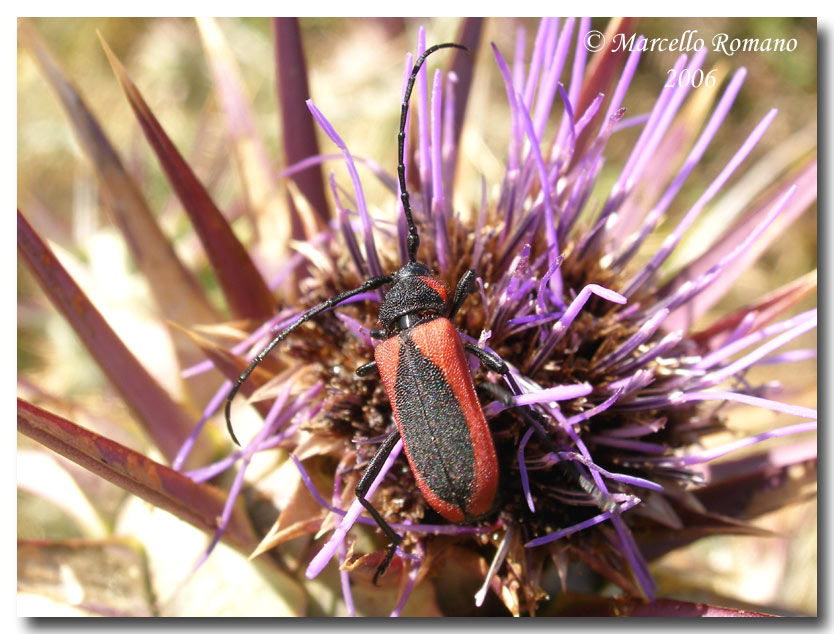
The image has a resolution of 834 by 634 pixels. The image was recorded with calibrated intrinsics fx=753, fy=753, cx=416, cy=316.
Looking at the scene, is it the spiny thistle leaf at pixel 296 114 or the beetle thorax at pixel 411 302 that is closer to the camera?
the beetle thorax at pixel 411 302

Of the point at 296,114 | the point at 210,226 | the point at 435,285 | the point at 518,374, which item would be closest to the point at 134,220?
the point at 210,226

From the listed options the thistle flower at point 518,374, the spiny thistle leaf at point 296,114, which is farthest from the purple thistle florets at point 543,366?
the spiny thistle leaf at point 296,114

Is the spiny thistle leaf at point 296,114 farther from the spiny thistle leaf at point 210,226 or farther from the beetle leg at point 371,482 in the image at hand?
the beetle leg at point 371,482

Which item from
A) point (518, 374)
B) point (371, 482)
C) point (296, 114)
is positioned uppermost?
point (296, 114)

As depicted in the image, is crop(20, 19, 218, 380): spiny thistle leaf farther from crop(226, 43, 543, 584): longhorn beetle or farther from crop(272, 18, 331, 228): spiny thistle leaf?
crop(226, 43, 543, 584): longhorn beetle

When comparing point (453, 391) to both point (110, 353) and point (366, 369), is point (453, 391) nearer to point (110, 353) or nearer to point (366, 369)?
point (366, 369)
